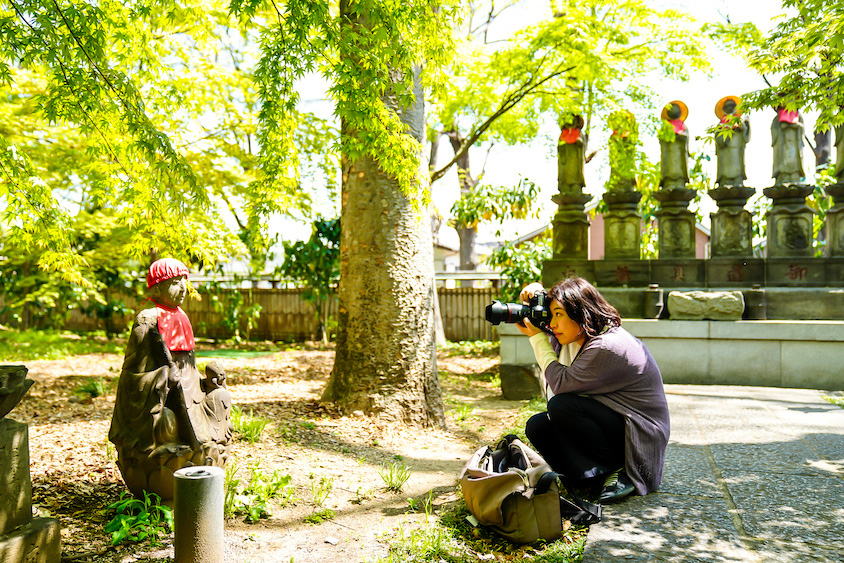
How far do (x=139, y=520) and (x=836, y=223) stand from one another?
9.99 meters

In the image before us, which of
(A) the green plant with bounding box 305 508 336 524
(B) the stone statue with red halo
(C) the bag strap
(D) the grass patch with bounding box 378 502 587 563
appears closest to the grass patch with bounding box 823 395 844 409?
(C) the bag strap

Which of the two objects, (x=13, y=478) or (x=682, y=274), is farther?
(x=682, y=274)

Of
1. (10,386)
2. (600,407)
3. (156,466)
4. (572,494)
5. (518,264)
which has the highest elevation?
(518,264)

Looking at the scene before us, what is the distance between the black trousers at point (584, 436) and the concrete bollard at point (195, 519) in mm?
1883

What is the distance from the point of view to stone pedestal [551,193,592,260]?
32.2 feet

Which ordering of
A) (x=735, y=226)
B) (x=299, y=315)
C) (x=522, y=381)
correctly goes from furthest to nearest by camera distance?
(x=299, y=315)
(x=735, y=226)
(x=522, y=381)

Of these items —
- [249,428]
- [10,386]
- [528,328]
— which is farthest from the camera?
[249,428]

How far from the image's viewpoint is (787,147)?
366 inches

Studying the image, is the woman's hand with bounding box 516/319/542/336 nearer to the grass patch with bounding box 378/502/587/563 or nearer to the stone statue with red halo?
the grass patch with bounding box 378/502/587/563

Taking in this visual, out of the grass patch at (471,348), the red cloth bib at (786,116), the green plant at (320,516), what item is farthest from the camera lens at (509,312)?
the grass patch at (471,348)

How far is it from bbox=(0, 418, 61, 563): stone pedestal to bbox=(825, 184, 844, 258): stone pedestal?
10178 mm

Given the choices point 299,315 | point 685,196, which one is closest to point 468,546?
point 685,196

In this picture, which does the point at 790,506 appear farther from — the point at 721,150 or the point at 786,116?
the point at 786,116

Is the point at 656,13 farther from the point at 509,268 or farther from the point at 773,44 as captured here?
the point at 509,268
